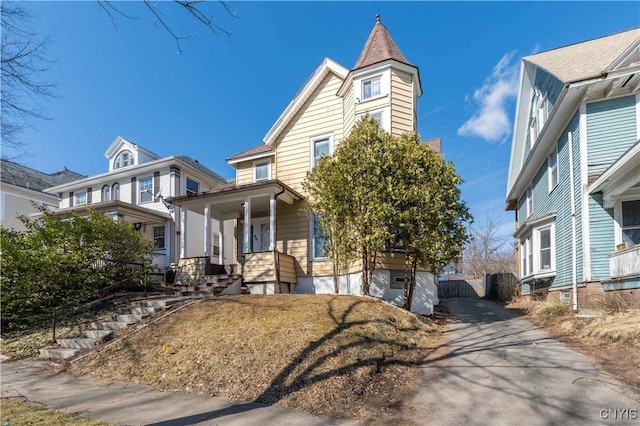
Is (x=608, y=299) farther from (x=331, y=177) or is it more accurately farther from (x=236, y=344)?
(x=236, y=344)

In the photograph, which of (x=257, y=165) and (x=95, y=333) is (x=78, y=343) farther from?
(x=257, y=165)

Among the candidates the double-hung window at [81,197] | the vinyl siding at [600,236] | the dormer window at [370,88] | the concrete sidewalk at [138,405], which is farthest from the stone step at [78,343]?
the double-hung window at [81,197]

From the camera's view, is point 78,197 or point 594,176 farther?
point 78,197

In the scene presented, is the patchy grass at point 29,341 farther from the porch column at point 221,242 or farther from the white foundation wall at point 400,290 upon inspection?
the white foundation wall at point 400,290

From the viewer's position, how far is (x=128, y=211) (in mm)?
17984

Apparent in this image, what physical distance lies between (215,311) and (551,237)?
38.1ft

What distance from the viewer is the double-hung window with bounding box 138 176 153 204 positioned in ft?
65.3

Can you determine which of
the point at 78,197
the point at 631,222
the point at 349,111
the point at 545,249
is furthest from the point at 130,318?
the point at 78,197

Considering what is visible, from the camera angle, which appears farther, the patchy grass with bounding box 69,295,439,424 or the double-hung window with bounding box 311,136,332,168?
the double-hung window with bounding box 311,136,332,168

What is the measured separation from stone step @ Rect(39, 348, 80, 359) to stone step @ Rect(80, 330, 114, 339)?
1.54 ft

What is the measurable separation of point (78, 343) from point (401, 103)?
1185 centimetres

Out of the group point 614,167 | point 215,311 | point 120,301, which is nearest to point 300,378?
point 215,311

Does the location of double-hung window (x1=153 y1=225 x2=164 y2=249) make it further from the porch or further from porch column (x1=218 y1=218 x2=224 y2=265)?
the porch

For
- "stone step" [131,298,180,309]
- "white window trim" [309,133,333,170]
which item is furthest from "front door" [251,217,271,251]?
"stone step" [131,298,180,309]
